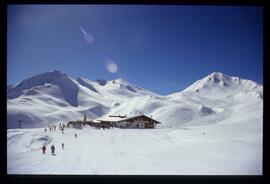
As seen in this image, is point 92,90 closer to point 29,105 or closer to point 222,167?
point 29,105

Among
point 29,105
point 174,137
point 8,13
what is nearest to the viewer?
point 8,13

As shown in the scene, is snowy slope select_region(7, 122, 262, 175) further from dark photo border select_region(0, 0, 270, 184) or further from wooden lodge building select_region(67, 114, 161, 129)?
wooden lodge building select_region(67, 114, 161, 129)

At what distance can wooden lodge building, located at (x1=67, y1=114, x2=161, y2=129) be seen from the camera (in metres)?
5.00

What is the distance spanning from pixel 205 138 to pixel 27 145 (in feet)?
10.2

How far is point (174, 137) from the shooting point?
5.14m

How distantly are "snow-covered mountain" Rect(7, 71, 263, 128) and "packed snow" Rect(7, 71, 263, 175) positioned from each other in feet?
0.05

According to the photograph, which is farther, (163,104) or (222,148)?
(163,104)

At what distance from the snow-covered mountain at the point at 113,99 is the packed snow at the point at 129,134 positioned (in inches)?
0.6

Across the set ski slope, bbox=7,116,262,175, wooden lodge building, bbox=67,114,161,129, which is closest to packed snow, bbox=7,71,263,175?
ski slope, bbox=7,116,262,175

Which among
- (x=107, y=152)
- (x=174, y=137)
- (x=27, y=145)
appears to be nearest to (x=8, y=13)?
(x=27, y=145)

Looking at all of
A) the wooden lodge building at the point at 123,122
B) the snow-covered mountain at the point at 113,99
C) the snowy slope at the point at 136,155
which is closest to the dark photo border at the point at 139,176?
the snowy slope at the point at 136,155

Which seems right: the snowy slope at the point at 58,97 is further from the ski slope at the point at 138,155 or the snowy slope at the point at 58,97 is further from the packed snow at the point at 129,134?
the ski slope at the point at 138,155

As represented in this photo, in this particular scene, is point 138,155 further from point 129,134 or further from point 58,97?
point 58,97

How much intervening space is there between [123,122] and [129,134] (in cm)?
34
